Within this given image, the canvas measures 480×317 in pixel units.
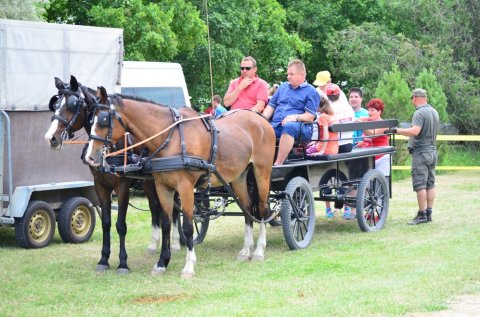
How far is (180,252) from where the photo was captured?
11.1 meters

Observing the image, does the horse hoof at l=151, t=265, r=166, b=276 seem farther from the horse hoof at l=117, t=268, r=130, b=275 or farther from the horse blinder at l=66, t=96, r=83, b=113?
the horse blinder at l=66, t=96, r=83, b=113

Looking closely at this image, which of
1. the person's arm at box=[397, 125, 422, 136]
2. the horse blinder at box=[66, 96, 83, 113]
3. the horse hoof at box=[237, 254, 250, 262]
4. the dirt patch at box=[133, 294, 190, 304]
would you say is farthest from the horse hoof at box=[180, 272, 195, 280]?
the person's arm at box=[397, 125, 422, 136]

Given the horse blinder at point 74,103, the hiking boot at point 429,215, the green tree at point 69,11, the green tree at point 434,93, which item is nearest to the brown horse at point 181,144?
the horse blinder at point 74,103

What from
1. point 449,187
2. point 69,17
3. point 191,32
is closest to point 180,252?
point 449,187

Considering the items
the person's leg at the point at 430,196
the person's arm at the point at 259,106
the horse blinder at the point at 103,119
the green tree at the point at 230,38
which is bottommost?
the person's leg at the point at 430,196

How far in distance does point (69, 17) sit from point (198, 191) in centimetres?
1462

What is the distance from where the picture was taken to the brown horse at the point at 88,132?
9359 mm

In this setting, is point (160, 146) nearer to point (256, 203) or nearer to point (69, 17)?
point (256, 203)

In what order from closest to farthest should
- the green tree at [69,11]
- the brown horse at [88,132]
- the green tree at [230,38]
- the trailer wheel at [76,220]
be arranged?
the brown horse at [88,132] → the trailer wheel at [76,220] → the green tree at [69,11] → the green tree at [230,38]

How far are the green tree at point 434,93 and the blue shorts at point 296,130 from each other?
12.6m

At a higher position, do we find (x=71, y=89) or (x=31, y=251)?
(x=71, y=89)

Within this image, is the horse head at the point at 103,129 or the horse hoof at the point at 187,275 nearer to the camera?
the horse head at the point at 103,129

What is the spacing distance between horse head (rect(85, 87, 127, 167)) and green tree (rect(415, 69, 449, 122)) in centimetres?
1537

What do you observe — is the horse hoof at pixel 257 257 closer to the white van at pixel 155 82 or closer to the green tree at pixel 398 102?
the white van at pixel 155 82
